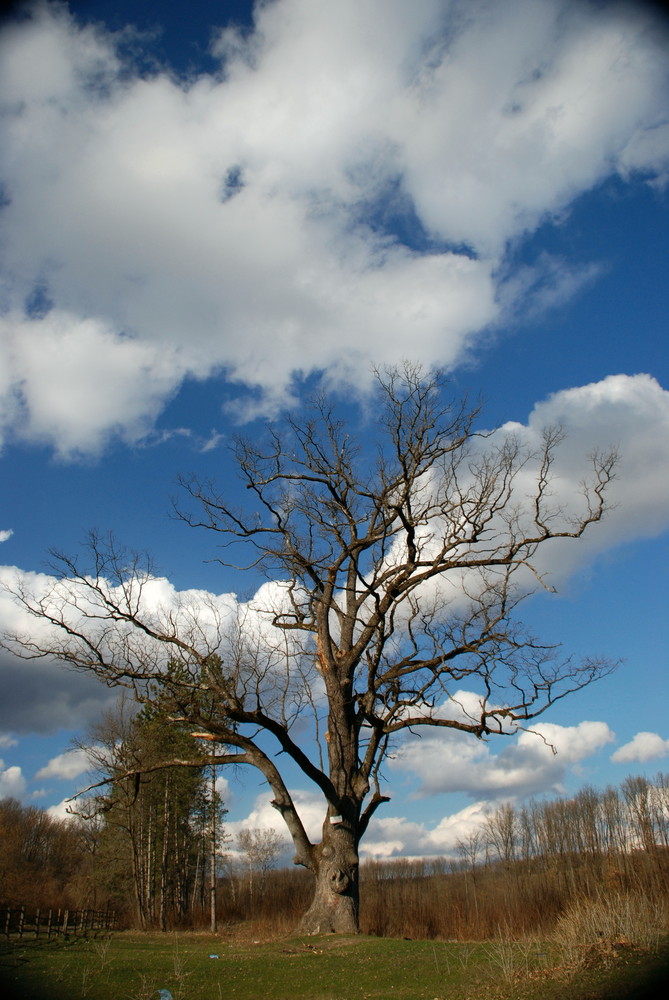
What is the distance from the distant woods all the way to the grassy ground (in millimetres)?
4241

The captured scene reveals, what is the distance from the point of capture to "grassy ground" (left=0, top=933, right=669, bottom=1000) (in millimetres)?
7047

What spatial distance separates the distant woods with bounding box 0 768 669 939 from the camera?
21844 mm

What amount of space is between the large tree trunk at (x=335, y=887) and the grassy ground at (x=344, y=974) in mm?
923

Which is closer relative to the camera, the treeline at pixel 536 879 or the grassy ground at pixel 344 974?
the grassy ground at pixel 344 974

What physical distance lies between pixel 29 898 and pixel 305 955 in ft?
118

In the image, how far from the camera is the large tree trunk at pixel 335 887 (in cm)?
1388

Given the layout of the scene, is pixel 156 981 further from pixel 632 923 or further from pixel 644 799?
pixel 644 799

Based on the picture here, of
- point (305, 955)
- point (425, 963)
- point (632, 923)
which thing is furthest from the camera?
point (305, 955)

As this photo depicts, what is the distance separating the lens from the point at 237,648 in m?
16.0

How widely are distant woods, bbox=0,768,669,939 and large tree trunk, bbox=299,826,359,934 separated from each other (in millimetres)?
2069

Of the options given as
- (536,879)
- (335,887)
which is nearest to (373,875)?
(536,879)

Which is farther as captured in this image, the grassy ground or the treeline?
the treeline

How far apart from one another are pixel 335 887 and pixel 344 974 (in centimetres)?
476

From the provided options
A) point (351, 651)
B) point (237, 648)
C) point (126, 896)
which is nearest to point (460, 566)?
point (351, 651)
